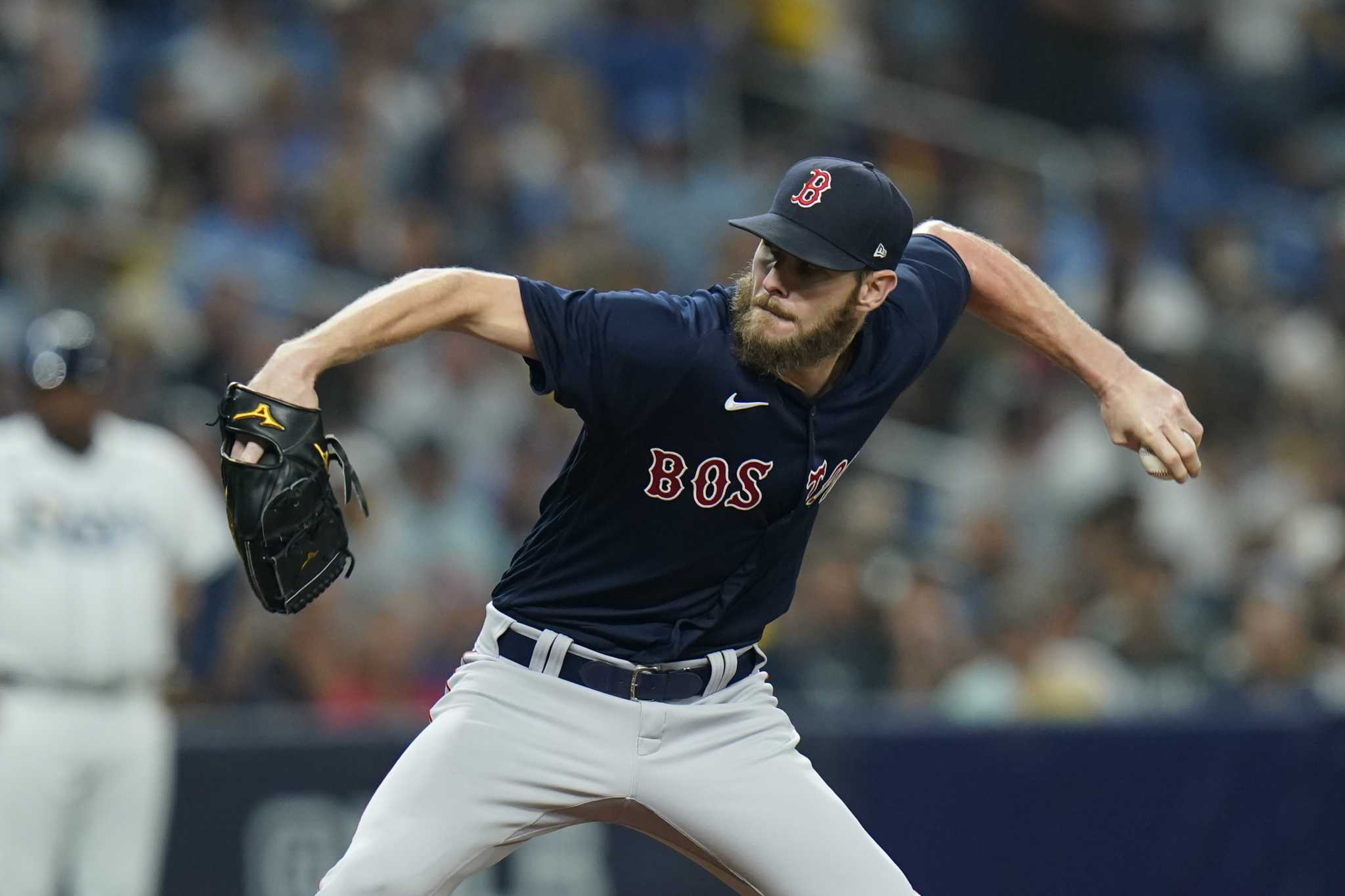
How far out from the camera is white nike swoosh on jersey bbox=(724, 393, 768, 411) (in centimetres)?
379

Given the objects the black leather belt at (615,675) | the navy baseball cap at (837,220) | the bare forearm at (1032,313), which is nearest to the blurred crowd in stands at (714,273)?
the black leather belt at (615,675)

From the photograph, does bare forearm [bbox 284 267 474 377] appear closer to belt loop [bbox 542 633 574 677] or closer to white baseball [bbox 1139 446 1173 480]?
belt loop [bbox 542 633 574 677]

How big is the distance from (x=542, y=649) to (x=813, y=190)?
108cm

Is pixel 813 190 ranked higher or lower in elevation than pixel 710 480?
higher

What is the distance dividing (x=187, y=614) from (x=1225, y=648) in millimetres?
4498

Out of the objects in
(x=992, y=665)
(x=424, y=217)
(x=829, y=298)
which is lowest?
(x=992, y=665)

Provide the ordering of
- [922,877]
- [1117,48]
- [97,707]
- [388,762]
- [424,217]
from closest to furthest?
[97,707] → [388,762] → [922,877] → [424,217] → [1117,48]

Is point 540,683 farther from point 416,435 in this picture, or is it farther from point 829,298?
point 416,435

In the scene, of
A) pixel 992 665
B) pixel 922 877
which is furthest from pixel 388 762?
pixel 992 665

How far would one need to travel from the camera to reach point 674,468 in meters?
3.82

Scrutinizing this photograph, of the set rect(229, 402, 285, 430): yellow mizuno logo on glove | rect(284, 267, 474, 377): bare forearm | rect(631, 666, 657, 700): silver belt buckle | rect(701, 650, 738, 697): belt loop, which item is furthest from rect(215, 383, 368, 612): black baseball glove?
rect(701, 650, 738, 697): belt loop

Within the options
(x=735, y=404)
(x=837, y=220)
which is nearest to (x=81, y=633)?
(x=735, y=404)

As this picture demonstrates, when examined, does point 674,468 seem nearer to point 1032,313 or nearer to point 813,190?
point 813,190

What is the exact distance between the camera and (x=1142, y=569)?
799cm
